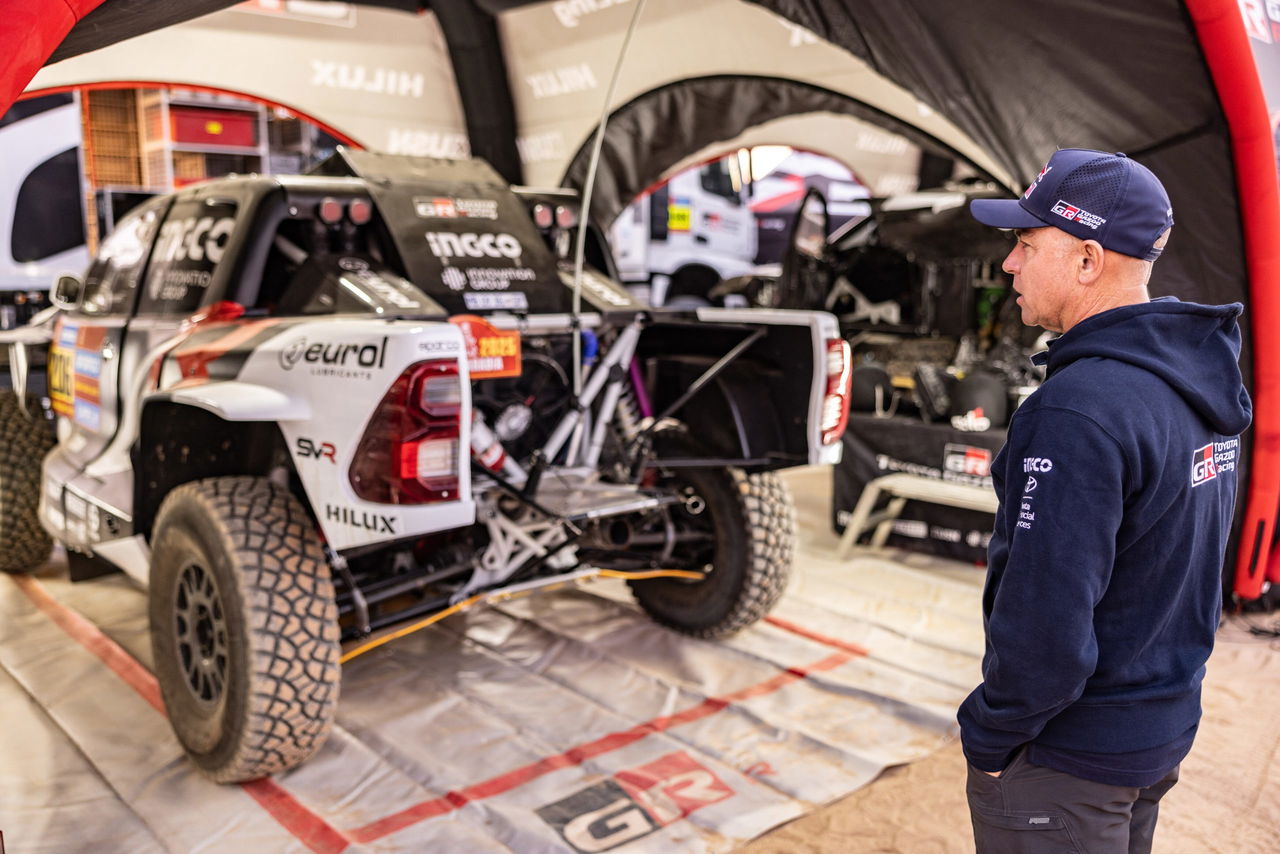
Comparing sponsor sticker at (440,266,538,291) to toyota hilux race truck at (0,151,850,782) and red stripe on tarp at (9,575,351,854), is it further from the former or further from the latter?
red stripe on tarp at (9,575,351,854)

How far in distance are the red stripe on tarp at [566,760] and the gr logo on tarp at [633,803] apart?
185mm

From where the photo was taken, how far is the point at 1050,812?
1.66m

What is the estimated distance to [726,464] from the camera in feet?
12.9

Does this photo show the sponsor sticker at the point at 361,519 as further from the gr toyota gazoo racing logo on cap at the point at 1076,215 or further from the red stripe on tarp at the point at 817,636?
the red stripe on tarp at the point at 817,636

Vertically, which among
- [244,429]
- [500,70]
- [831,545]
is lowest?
[831,545]

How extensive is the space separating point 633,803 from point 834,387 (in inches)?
65.1

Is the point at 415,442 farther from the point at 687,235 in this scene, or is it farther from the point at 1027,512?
the point at 687,235

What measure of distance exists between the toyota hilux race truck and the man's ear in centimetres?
165

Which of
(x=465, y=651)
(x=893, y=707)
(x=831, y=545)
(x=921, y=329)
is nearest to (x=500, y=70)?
(x=921, y=329)

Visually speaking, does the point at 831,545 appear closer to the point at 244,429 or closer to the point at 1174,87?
the point at 1174,87

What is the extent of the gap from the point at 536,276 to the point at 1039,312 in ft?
8.61

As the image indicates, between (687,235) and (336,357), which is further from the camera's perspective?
(687,235)

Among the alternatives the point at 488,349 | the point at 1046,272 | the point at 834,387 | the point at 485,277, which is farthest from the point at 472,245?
the point at 1046,272

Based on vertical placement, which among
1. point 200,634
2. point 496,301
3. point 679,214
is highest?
point 679,214
